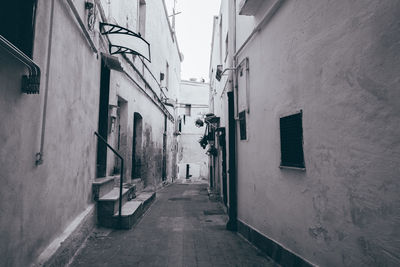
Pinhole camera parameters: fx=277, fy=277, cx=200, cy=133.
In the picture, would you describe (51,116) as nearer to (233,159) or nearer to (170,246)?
(170,246)

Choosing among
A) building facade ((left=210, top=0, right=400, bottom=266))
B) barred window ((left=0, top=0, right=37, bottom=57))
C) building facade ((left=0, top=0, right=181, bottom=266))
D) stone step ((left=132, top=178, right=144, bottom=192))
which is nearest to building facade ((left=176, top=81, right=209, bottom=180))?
stone step ((left=132, top=178, right=144, bottom=192))

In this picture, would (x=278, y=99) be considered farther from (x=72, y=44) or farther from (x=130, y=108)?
(x=130, y=108)

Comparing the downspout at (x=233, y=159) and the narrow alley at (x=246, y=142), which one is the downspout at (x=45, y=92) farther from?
the downspout at (x=233, y=159)

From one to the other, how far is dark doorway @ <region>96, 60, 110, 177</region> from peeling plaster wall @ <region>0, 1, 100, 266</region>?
816 millimetres

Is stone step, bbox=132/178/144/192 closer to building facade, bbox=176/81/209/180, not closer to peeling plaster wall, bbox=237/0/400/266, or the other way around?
peeling plaster wall, bbox=237/0/400/266

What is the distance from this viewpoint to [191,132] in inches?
1110

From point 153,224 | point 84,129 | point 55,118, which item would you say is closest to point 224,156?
point 153,224

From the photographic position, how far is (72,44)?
3865 mm

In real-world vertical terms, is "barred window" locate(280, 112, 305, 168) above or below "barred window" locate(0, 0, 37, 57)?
below

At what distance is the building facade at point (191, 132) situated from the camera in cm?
2539

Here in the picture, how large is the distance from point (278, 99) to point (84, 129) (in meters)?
3.23

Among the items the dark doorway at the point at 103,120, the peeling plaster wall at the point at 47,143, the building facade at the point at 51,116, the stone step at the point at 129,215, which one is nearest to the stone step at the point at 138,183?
the building facade at the point at 51,116

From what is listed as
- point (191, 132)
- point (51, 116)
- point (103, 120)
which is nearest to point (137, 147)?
point (103, 120)

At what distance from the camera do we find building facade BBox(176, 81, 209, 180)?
25.4 metres
